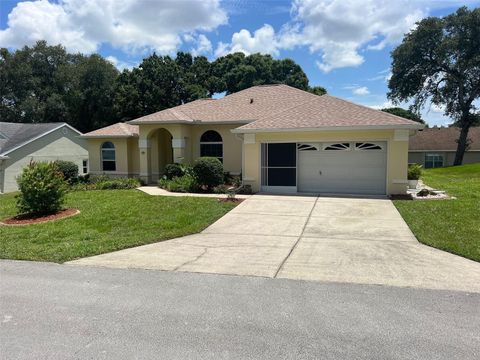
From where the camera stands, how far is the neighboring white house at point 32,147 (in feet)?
93.1

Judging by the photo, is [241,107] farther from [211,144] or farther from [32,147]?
[32,147]

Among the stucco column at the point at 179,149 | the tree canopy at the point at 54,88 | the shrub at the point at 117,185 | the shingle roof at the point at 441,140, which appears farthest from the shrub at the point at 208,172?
the shingle roof at the point at 441,140

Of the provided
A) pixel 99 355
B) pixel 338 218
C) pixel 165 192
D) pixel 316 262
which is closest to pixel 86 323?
pixel 99 355

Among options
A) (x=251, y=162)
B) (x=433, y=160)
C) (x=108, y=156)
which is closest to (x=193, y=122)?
(x=251, y=162)

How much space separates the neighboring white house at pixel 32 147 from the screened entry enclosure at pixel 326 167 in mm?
19159

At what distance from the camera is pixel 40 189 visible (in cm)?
1152

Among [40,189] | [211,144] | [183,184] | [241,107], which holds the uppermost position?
[241,107]

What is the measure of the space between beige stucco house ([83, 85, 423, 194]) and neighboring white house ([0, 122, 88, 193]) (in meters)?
12.0

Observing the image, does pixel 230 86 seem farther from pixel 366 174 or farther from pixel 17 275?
pixel 17 275

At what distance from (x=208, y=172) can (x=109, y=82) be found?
35.4 metres

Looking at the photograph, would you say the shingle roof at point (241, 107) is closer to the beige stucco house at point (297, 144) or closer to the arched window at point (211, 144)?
the beige stucco house at point (297, 144)

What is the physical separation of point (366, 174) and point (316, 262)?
1021 centimetres

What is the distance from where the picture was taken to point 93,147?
76.2 feet

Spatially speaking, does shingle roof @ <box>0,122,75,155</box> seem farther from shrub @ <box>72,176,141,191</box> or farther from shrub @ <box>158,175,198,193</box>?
shrub @ <box>158,175,198,193</box>
